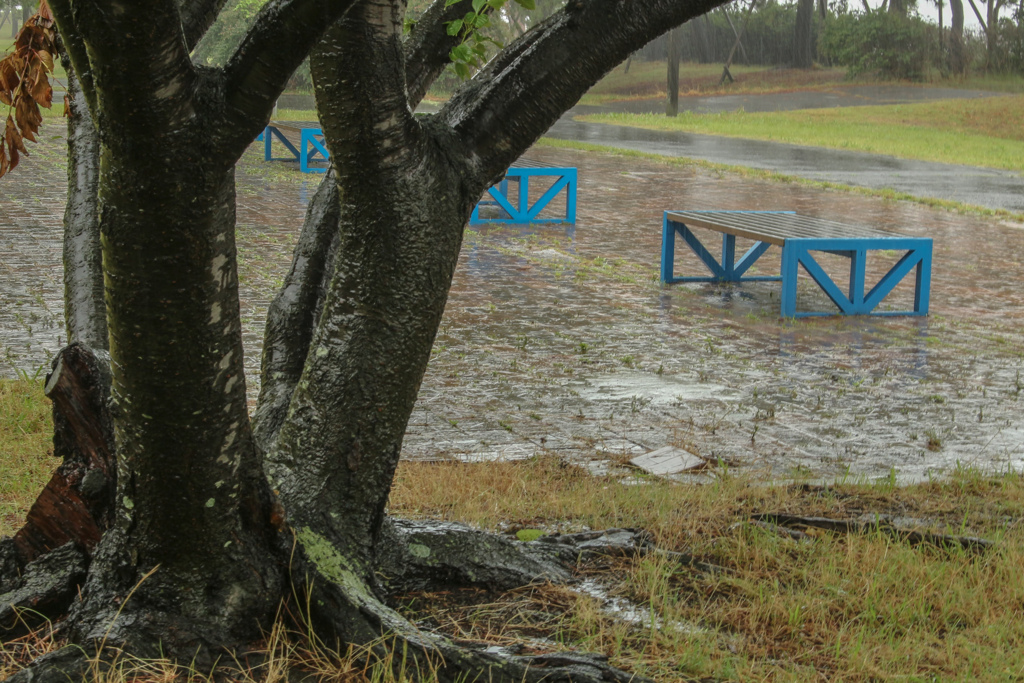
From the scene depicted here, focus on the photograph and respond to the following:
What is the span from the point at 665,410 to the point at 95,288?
3.42 metres

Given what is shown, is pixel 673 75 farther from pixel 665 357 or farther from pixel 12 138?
pixel 12 138

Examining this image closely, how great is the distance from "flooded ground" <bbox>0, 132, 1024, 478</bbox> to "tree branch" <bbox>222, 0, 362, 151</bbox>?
9.98ft

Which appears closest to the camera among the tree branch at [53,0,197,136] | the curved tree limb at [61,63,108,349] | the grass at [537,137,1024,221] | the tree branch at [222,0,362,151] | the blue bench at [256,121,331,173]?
the tree branch at [53,0,197,136]

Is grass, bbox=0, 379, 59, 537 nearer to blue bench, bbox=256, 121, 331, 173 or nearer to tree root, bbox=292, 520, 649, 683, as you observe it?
tree root, bbox=292, 520, 649, 683

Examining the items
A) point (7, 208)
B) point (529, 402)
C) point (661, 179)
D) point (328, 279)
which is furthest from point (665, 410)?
point (661, 179)

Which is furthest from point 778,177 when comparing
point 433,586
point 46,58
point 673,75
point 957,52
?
point 957,52

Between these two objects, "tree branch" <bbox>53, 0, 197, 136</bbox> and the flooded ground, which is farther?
the flooded ground

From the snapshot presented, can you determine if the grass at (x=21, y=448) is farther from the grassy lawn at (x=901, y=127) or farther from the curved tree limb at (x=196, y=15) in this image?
the grassy lawn at (x=901, y=127)

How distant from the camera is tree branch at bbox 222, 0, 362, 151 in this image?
7.72 feet

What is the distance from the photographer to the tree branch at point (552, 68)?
3246mm

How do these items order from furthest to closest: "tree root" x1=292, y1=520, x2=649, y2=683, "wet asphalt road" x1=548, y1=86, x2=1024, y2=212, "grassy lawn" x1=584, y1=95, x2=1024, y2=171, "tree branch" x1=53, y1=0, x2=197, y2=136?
"grassy lawn" x1=584, y1=95, x2=1024, y2=171 → "wet asphalt road" x1=548, y1=86, x2=1024, y2=212 → "tree root" x1=292, y1=520, x2=649, y2=683 → "tree branch" x1=53, y1=0, x2=197, y2=136

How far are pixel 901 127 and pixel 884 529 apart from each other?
3032 cm

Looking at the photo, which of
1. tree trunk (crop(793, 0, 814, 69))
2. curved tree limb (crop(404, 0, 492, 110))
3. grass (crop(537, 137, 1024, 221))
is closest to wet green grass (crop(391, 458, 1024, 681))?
curved tree limb (crop(404, 0, 492, 110))

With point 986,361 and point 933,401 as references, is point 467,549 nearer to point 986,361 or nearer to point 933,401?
point 933,401
